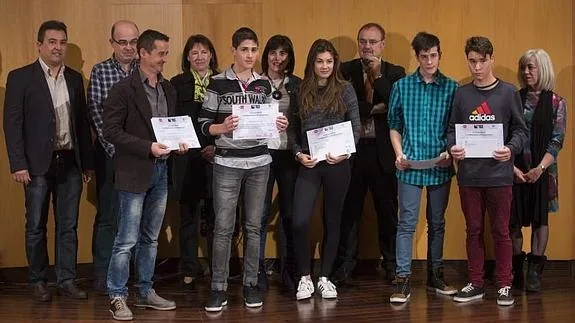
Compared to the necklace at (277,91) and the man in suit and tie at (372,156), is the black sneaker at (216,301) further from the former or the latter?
the necklace at (277,91)

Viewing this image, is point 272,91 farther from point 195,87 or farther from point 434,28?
point 434,28

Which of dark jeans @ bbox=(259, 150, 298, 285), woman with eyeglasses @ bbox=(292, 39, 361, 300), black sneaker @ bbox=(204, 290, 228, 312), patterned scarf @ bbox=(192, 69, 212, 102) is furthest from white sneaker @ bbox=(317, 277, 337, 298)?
patterned scarf @ bbox=(192, 69, 212, 102)

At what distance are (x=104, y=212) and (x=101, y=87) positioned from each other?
842mm

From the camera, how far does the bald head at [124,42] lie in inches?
203

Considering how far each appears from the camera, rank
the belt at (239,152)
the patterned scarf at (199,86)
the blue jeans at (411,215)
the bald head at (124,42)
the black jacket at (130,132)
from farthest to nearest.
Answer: the patterned scarf at (199,86)
the bald head at (124,42)
the blue jeans at (411,215)
the belt at (239,152)
the black jacket at (130,132)

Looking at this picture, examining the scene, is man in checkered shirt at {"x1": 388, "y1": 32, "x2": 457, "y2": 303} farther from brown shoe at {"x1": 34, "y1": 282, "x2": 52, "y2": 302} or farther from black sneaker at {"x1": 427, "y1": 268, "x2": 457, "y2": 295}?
brown shoe at {"x1": 34, "y1": 282, "x2": 52, "y2": 302}

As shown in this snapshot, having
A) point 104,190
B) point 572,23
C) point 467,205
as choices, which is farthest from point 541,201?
point 104,190

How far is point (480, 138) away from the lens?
15.5ft

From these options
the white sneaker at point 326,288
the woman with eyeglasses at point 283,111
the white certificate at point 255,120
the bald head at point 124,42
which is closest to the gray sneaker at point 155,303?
the woman with eyeglasses at point 283,111

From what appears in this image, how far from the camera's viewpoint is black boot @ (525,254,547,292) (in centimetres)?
524

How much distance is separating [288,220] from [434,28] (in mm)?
1882

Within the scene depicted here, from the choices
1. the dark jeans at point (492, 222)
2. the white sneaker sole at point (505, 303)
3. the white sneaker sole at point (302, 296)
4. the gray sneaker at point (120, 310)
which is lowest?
the white sneaker sole at point (505, 303)

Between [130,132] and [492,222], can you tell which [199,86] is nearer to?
[130,132]

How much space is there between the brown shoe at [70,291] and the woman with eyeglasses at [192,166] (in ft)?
2.32
